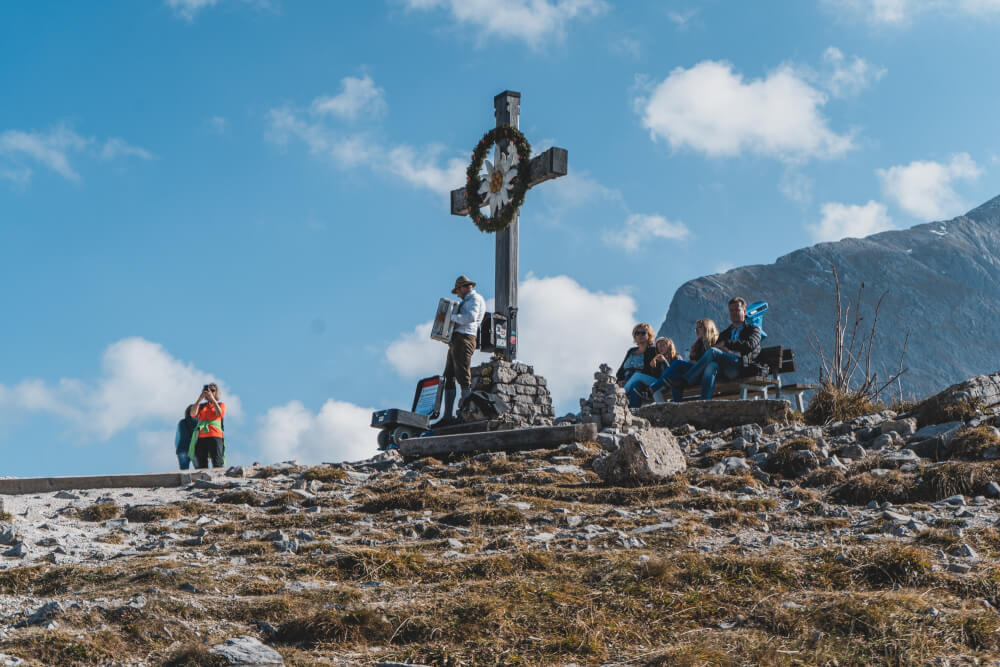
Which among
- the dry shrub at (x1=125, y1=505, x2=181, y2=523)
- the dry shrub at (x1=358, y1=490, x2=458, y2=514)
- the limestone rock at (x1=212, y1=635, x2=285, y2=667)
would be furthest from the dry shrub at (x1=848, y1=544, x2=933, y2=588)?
the dry shrub at (x1=125, y1=505, x2=181, y2=523)

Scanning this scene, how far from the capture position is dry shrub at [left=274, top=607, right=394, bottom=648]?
179 inches

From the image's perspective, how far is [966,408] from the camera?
10.1m

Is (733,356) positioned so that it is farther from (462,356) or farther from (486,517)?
(486,517)

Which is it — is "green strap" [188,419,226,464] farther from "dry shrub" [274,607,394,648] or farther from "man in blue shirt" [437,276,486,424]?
"dry shrub" [274,607,394,648]

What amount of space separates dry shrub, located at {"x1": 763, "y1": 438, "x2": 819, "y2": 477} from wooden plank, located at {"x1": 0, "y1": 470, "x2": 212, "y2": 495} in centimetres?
554

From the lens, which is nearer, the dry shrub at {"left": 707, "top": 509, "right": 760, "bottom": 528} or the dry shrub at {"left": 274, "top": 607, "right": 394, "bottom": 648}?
the dry shrub at {"left": 274, "top": 607, "right": 394, "bottom": 648}

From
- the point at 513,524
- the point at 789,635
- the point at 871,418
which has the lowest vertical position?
the point at 789,635

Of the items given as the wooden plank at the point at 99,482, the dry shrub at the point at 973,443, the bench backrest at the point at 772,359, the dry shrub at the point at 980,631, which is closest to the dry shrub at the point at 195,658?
the dry shrub at the point at 980,631

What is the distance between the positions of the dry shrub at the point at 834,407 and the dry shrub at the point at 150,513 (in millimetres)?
7082

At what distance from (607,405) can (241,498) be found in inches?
190

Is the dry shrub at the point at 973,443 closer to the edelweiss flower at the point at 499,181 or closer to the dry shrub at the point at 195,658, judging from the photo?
the dry shrub at the point at 195,658

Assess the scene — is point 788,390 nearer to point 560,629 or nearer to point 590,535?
point 590,535

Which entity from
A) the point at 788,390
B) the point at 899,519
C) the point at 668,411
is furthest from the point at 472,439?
the point at 899,519

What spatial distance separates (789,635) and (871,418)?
6959 mm
